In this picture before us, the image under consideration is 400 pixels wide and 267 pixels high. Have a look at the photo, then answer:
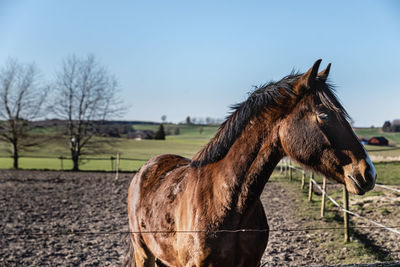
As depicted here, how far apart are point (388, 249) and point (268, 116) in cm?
500

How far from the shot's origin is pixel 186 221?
8.10 feet

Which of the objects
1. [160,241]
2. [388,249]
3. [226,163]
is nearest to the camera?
[226,163]

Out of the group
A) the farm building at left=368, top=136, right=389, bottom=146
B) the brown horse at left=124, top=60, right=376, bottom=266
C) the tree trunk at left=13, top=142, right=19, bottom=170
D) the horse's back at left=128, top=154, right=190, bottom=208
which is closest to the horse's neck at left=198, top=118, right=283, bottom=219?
the brown horse at left=124, top=60, right=376, bottom=266

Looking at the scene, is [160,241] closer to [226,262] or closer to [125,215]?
[226,262]

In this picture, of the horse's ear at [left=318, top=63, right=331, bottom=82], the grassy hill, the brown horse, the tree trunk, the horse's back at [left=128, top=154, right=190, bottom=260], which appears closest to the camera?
the brown horse

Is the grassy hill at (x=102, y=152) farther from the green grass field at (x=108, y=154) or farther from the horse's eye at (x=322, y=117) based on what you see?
the horse's eye at (x=322, y=117)

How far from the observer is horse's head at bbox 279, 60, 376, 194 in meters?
2.00

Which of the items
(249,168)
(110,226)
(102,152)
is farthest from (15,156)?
(249,168)

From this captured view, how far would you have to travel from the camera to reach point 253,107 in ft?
7.78

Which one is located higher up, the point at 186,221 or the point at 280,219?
the point at 186,221

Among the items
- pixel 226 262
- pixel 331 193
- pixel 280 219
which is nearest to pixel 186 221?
pixel 226 262

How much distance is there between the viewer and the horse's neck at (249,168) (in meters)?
2.27

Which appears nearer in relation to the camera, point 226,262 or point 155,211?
point 226,262

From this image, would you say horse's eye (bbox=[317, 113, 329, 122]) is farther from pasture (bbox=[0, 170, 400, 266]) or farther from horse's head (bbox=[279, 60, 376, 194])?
pasture (bbox=[0, 170, 400, 266])
